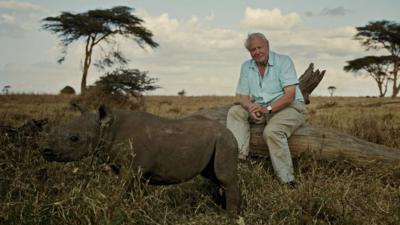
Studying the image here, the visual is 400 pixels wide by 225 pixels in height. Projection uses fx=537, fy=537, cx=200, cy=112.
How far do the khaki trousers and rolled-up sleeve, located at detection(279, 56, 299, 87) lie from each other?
0.33 meters

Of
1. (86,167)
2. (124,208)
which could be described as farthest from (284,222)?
(86,167)

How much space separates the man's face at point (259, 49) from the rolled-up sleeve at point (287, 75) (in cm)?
25

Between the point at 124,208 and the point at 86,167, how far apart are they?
2.72 feet

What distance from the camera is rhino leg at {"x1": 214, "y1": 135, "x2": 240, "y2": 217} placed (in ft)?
14.9

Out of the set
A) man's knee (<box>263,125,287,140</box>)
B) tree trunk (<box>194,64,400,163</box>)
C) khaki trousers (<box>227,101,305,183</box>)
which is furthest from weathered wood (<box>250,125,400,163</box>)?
man's knee (<box>263,125,287,140</box>)

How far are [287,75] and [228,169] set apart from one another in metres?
2.16

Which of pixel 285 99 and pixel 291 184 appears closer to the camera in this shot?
pixel 291 184

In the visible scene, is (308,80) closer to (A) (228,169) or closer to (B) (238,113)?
(B) (238,113)

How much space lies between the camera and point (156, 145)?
4.35 metres

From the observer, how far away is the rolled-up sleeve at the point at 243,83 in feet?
21.9

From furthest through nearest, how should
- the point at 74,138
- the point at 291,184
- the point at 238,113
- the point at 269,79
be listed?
the point at 238,113
the point at 269,79
the point at 291,184
the point at 74,138

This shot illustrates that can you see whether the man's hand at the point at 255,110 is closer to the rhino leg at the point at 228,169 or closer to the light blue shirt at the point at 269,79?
the light blue shirt at the point at 269,79

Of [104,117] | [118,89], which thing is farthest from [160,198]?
[118,89]

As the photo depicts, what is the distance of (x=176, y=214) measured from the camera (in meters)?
4.53
